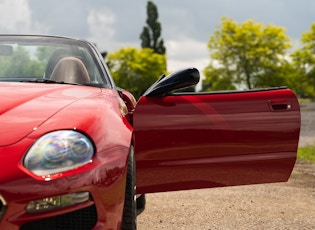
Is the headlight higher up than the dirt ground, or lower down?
higher up

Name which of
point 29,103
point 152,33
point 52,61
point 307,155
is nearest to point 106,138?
point 29,103

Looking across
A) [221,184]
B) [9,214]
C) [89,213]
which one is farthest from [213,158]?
[9,214]

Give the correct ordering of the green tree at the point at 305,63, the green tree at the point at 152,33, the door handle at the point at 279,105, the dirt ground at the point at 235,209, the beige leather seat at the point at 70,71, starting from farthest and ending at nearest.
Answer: the green tree at the point at 152,33 < the green tree at the point at 305,63 < the dirt ground at the point at 235,209 < the door handle at the point at 279,105 < the beige leather seat at the point at 70,71

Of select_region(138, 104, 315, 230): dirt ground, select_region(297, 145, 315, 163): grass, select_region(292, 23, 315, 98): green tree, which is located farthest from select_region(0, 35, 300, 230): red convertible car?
select_region(292, 23, 315, 98): green tree

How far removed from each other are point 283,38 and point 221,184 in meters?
49.1

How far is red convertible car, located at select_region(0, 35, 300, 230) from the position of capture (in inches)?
86.1

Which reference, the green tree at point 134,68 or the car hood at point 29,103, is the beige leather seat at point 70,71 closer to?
the car hood at point 29,103

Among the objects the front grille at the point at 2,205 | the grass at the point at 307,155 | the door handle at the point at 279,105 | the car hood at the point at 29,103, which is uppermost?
the car hood at the point at 29,103

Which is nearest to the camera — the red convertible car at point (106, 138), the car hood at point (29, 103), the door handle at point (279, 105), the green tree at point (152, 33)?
the red convertible car at point (106, 138)

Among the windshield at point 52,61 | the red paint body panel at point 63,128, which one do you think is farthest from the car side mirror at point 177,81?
the red paint body panel at point 63,128

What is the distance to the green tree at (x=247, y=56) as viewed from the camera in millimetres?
49881

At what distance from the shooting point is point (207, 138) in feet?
11.7

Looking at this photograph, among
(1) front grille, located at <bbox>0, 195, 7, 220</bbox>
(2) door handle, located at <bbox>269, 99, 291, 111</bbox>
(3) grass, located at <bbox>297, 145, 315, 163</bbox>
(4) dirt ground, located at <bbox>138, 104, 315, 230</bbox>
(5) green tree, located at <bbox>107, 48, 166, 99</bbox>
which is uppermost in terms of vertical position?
(2) door handle, located at <bbox>269, 99, 291, 111</bbox>

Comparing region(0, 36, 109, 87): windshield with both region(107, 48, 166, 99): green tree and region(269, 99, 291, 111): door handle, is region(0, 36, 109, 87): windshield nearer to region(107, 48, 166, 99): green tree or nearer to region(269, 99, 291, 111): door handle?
region(269, 99, 291, 111): door handle
